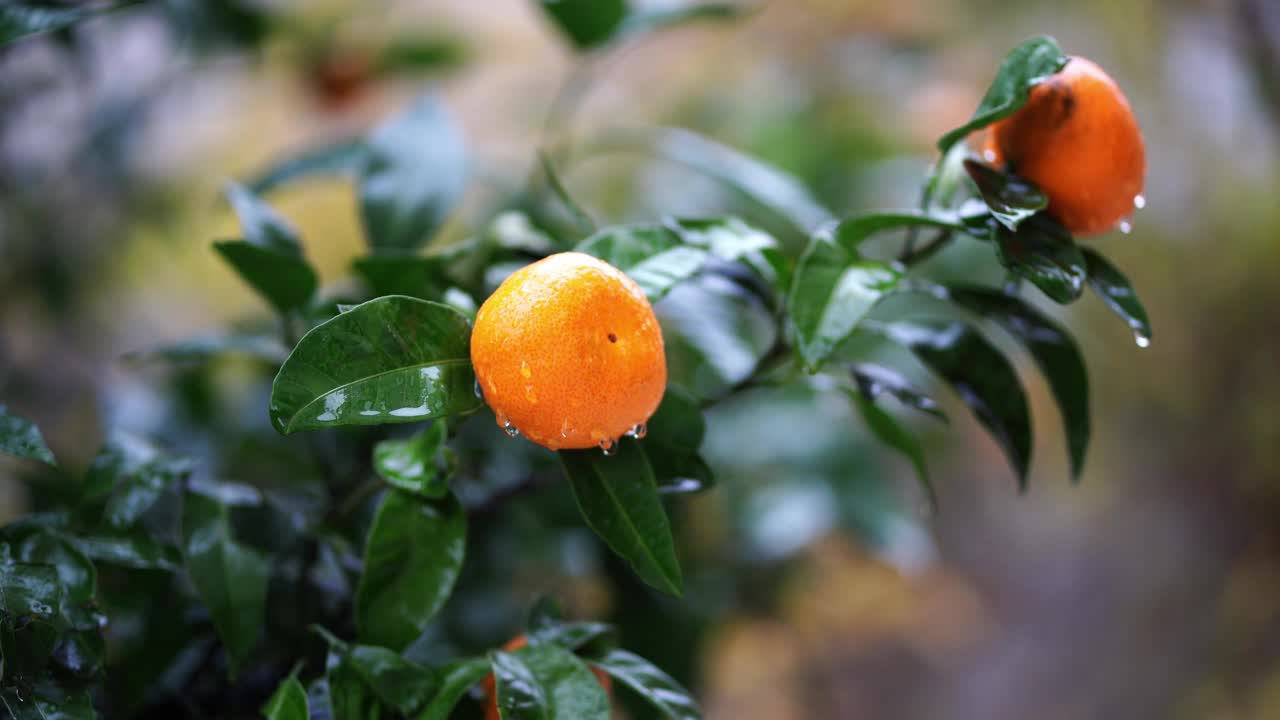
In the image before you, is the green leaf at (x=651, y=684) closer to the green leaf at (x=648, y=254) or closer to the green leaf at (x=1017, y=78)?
the green leaf at (x=648, y=254)

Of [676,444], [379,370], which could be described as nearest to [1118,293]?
[676,444]

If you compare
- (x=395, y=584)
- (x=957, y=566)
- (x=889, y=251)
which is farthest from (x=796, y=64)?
(x=395, y=584)

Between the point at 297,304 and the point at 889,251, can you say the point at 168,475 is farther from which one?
the point at 889,251

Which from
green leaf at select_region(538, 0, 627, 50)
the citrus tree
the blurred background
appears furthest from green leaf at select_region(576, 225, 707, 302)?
the blurred background

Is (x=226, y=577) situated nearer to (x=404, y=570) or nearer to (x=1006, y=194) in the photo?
(x=404, y=570)

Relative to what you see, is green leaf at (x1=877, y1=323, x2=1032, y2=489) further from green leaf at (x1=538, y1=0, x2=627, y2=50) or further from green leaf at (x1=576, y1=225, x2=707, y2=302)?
green leaf at (x1=538, y1=0, x2=627, y2=50)

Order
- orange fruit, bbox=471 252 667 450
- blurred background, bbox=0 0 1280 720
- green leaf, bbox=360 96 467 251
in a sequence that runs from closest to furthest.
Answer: orange fruit, bbox=471 252 667 450 < green leaf, bbox=360 96 467 251 < blurred background, bbox=0 0 1280 720

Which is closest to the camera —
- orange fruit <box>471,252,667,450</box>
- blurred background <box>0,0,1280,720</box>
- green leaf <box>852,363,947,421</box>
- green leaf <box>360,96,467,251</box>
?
orange fruit <box>471,252,667,450</box>
